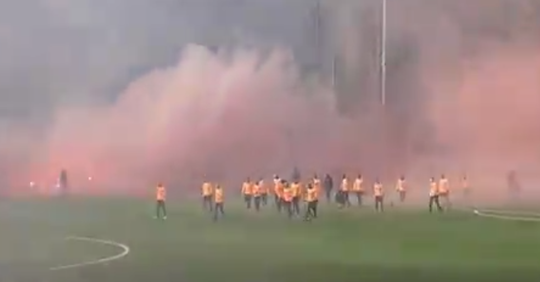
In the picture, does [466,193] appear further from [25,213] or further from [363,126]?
[25,213]

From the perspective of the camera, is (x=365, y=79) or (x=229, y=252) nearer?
Answer: (x=229, y=252)

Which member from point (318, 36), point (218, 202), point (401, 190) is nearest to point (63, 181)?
point (218, 202)

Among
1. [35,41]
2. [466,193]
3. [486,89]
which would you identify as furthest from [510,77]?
[35,41]

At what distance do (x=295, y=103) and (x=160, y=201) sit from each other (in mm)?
2241

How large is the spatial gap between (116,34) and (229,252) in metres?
3.41

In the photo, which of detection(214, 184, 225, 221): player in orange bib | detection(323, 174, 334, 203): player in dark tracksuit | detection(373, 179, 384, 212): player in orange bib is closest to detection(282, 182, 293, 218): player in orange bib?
detection(323, 174, 334, 203): player in dark tracksuit

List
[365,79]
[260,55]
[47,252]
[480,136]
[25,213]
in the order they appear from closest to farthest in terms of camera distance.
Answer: [47,252], [25,213], [260,55], [480,136], [365,79]

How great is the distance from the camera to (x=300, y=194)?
1345cm

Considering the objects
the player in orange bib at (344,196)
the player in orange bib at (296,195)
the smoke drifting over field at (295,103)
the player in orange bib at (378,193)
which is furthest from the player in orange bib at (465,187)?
the player in orange bib at (296,195)

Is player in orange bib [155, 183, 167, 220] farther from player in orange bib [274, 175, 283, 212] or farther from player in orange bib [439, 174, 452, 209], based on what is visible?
player in orange bib [439, 174, 452, 209]

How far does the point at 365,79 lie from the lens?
15.1 metres

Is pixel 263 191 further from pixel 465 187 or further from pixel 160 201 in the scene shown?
pixel 465 187

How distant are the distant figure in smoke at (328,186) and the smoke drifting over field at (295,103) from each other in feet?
0.58

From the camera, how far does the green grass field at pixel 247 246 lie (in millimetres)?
10133
